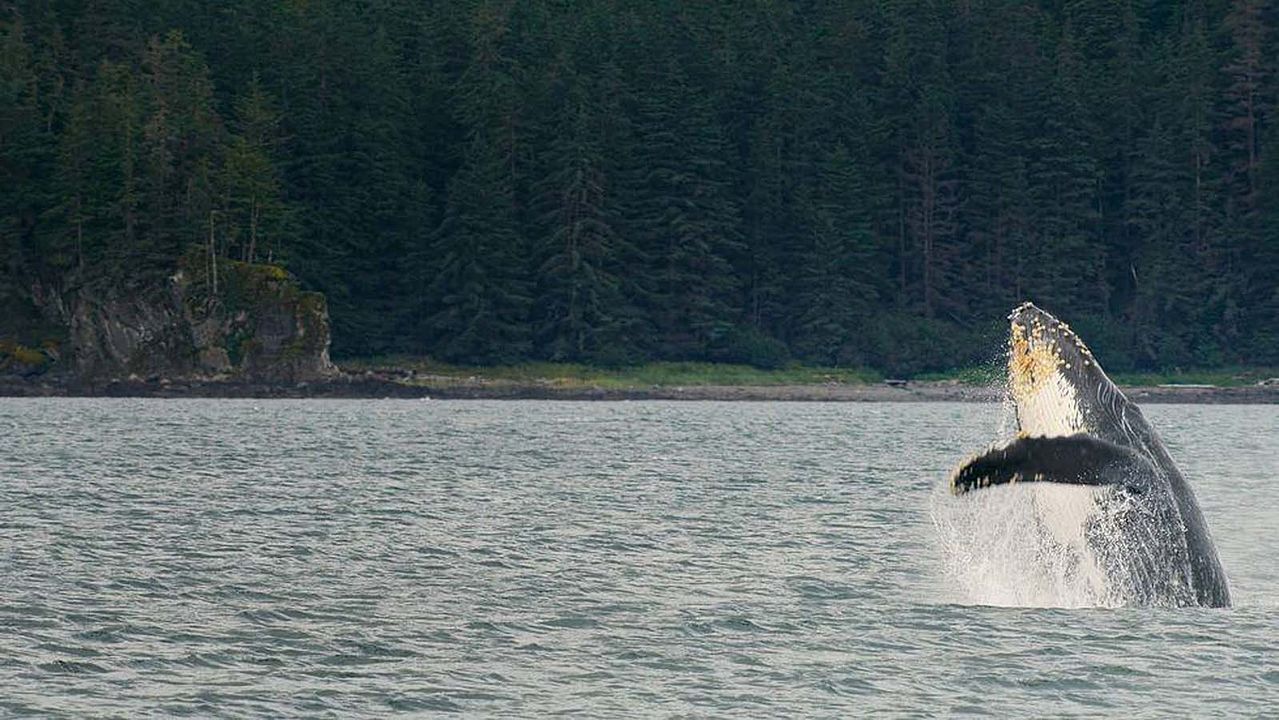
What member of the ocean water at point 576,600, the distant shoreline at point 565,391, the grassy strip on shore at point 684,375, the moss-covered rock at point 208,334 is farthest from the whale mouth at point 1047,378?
the grassy strip on shore at point 684,375

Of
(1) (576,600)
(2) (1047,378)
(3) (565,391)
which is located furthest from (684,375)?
(2) (1047,378)

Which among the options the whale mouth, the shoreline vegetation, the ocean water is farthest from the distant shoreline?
the whale mouth

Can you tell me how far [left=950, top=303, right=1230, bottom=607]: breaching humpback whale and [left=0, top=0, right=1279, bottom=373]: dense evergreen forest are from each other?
97.8m

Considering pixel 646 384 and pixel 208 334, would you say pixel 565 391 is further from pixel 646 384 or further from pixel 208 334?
pixel 208 334

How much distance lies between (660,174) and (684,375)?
1707 centimetres

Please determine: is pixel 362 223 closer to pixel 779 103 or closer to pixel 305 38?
pixel 305 38

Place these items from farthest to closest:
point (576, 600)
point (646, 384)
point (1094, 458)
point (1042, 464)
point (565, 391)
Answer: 1. point (646, 384)
2. point (565, 391)
3. point (576, 600)
4. point (1094, 458)
5. point (1042, 464)

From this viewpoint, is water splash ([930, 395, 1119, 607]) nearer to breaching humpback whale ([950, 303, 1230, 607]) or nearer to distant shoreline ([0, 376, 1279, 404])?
breaching humpback whale ([950, 303, 1230, 607])

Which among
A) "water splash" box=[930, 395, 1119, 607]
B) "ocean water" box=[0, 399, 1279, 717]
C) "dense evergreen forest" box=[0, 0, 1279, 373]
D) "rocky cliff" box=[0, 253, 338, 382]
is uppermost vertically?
"dense evergreen forest" box=[0, 0, 1279, 373]

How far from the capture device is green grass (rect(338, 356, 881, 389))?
116m

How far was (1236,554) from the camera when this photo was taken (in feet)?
107

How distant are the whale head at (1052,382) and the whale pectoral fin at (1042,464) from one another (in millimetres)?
586

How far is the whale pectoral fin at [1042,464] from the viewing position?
1786 centimetres

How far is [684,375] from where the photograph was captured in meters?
120
